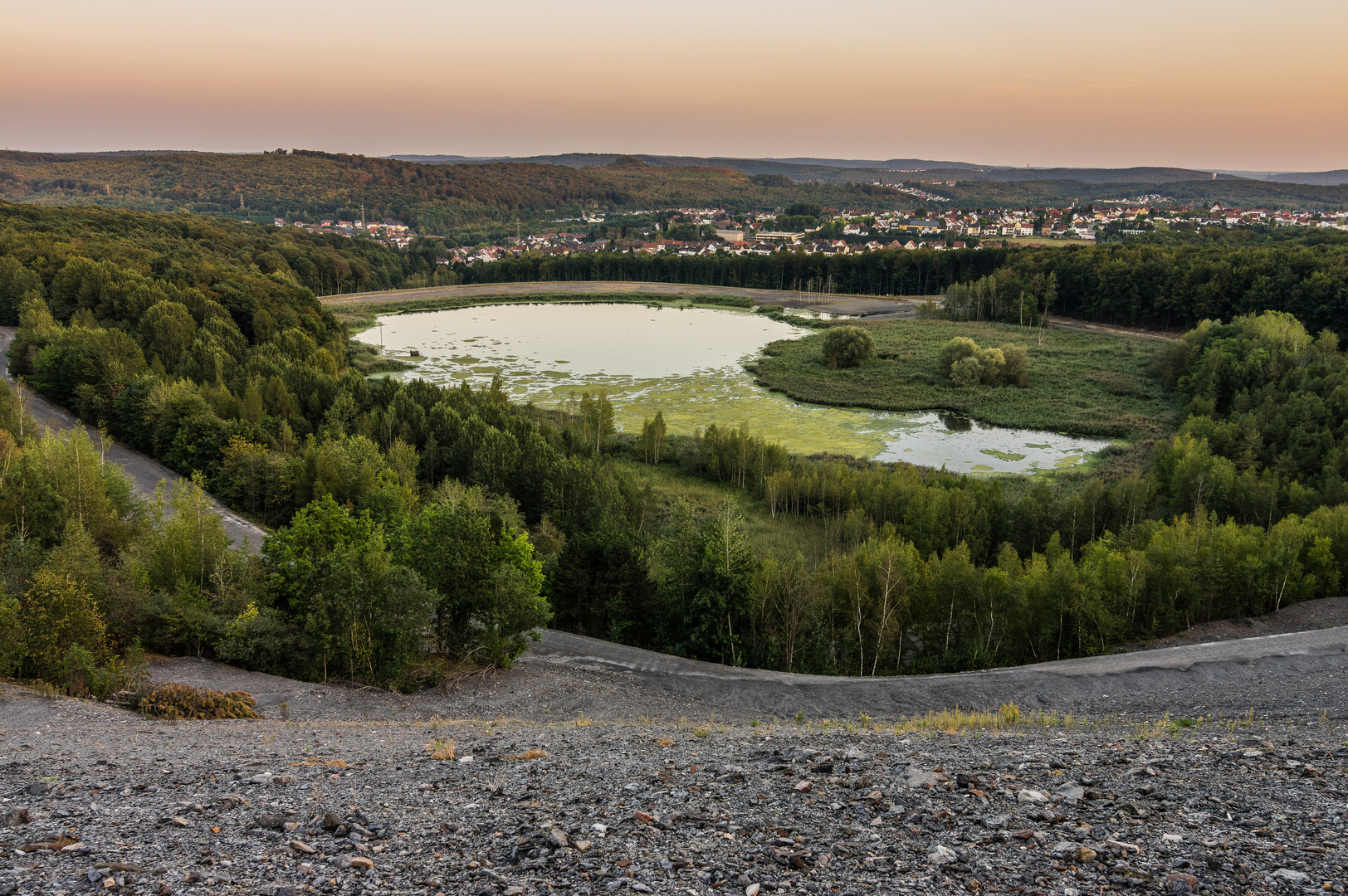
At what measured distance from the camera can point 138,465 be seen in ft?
138

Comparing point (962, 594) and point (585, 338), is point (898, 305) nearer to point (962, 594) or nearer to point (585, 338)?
point (585, 338)

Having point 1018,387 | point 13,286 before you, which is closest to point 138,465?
point 13,286

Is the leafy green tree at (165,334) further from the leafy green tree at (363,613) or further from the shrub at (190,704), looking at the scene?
the shrub at (190,704)

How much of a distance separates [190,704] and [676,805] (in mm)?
12566

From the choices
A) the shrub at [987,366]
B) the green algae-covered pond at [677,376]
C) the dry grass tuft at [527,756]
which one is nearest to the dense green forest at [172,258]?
the green algae-covered pond at [677,376]

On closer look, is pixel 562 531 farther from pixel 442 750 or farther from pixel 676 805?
pixel 676 805

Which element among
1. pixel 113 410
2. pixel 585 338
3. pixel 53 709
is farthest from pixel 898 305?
pixel 53 709

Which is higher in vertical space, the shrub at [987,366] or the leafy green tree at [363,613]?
the shrub at [987,366]

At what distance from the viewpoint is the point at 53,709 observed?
16.6m

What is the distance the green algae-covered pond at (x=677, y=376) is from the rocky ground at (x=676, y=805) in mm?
41483

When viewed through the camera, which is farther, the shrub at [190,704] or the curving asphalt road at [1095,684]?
the curving asphalt road at [1095,684]

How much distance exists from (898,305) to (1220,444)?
88165 millimetres

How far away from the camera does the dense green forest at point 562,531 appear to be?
70.5 ft

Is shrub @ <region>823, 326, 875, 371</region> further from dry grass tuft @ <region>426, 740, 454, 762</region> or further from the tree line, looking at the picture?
dry grass tuft @ <region>426, 740, 454, 762</region>
